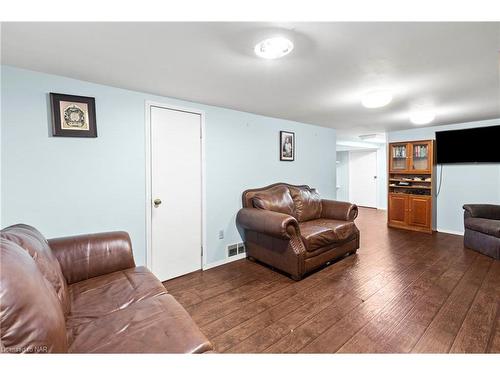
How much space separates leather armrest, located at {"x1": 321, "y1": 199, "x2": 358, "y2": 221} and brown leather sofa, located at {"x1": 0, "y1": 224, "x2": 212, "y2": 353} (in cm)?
281

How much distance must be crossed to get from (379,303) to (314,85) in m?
2.19

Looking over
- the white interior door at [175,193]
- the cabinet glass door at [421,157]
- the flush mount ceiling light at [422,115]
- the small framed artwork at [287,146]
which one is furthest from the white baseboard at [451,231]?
the white interior door at [175,193]

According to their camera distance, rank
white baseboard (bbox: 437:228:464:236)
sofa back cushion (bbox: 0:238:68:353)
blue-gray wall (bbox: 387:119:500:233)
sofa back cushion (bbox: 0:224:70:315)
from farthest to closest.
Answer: white baseboard (bbox: 437:228:464:236)
blue-gray wall (bbox: 387:119:500:233)
sofa back cushion (bbox: 0:224:70:315)
sofa back cushion (bbox: 0:238:68:353)

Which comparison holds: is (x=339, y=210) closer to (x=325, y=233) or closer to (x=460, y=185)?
(x=325, y=233)

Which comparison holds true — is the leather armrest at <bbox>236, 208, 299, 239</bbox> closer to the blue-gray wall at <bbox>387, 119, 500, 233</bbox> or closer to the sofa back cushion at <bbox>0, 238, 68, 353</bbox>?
the sofa back cushion at <bbox>0, 238, 68, 353</bbox>

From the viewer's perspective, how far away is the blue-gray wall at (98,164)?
1.94 meters

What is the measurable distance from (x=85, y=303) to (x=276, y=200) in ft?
8.07

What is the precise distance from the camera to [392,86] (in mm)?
2426

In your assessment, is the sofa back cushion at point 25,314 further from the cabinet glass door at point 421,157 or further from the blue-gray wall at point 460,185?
the blue-gray wall at point 460,185

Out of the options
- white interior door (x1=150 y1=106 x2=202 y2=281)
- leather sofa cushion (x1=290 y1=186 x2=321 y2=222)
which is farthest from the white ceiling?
leather sofa cushion (x1=290 y1=186 x2=321 y2=222)

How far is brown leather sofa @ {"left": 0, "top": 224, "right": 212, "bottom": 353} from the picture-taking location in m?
0.84

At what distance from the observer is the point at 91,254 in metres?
1.84
